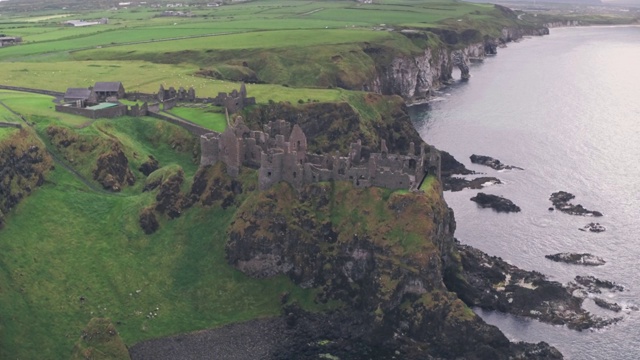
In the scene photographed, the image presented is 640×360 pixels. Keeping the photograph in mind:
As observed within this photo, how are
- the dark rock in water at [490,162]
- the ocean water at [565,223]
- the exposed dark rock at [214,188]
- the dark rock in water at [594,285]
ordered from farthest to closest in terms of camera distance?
the dark rock in water at [490,162], the exposed dark rock at [214,188], the dark rock in water at [594,285], the ocean water at [565,223]

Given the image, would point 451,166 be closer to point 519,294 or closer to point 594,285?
point 594,285

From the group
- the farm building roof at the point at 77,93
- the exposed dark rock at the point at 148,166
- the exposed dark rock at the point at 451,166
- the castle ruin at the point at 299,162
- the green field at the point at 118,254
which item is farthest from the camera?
the exposed dark rock at the point at 451,166

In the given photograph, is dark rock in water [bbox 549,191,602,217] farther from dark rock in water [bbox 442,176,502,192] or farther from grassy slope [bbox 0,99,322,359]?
grassy slope [bbox 0,99,322,359]

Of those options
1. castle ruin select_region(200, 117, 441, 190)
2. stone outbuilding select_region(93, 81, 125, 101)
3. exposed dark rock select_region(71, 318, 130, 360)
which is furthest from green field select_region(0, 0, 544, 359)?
stone outbuilding select_region(93, 81, 125, 101)

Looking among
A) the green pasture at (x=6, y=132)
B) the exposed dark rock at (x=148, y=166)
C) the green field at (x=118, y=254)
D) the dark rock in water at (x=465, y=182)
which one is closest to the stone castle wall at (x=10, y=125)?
the green pasture at (x=6, y=132)

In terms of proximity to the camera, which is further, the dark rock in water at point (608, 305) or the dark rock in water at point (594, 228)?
the dark rock in water at point (594, 228)

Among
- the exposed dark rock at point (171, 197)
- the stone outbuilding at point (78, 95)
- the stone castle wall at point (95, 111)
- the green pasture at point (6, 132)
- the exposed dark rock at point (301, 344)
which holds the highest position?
the green pasture at point (6, 132)

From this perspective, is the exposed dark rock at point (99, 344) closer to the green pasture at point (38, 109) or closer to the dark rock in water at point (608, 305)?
the green pasture at point (38, 109)

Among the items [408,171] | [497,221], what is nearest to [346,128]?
[497,221]
